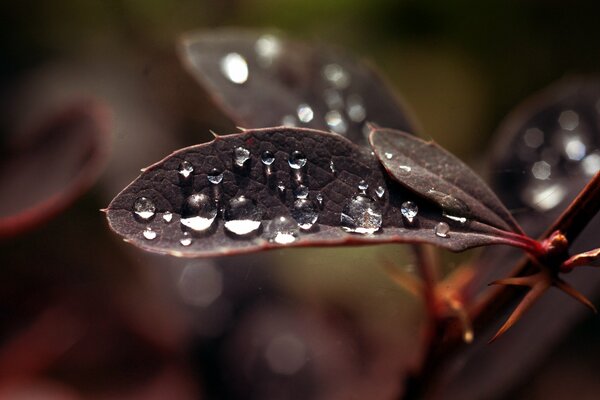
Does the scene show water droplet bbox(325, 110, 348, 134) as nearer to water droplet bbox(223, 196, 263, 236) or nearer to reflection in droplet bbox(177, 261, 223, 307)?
water droplet bbox(223, 196, 263, 236)

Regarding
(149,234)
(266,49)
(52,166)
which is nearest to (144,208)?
(149,234)

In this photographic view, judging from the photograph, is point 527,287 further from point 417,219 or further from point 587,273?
point 587,273

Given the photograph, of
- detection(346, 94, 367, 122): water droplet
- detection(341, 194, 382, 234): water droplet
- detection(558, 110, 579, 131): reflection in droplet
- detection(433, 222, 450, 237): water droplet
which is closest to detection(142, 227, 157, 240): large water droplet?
detection(341, 194, 382, 234): water droplet

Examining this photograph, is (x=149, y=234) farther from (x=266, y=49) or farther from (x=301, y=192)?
(x=266, y=49)

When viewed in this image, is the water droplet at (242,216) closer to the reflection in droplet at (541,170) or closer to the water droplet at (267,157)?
the water droplet at (267,157)

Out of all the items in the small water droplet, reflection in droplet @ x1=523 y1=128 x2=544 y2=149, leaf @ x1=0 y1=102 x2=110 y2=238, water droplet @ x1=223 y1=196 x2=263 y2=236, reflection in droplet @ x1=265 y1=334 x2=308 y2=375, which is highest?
the small water droplet

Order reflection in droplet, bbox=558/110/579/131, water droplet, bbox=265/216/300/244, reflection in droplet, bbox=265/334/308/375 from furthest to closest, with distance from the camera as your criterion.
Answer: reflection in droplet, bbox=265/334/308/375 → reflection in droplet, bbox=558/110/579/131 → water droplet, bbox=265/216/300/244

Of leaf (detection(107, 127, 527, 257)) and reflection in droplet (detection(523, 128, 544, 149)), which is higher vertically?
leaf (detection(107, 127, 527, 257))
